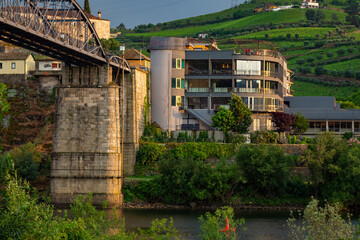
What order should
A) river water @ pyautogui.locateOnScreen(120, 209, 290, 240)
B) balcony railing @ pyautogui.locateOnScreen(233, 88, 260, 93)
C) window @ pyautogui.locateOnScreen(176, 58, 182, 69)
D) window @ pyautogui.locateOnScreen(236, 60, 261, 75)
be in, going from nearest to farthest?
1. river water @ pyautogui.locateOnScreen(120, 209, 290, 240)
2. window @ pyautogui.locateOnScreen(176, 58, 182, 69)
3. window @ pyautogui.locateOnScreen(236, 60, 261, 75)
4. balcony railing @ pyautogui.locateOnScreen(233, 88, 260, 93)

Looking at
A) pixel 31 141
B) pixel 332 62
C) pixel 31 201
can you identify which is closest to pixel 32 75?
pixel 31 141

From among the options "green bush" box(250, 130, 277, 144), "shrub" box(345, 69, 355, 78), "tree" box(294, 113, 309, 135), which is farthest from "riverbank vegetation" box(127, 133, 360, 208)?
"shrub" box(345, 69, 355, 78)

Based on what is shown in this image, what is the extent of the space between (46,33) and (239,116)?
3152cm

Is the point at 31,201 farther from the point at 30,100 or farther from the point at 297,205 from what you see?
the point at 30,100

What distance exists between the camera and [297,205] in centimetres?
7381

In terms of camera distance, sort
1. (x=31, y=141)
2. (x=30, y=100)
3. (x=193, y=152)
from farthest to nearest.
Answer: (x=30, y=100), (x=31, y=141), (x=193, y=152)

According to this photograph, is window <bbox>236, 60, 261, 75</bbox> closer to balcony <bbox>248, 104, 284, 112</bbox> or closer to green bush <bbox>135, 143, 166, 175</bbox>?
balcony <bbox>248, 104, 284, 112</bbox>

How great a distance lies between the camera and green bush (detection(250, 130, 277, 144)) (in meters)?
86.1

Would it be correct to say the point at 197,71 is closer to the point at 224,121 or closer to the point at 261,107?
the point at 261,107

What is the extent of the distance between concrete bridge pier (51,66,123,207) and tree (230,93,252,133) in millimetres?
16636

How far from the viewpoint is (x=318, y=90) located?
150500 millimetres

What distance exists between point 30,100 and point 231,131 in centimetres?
2432

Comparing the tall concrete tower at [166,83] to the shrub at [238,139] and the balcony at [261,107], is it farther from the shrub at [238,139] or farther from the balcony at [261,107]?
the shrub at [238,139]

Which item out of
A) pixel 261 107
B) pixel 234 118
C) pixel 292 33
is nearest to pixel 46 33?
pixel 234 118
